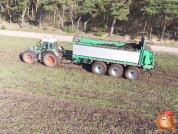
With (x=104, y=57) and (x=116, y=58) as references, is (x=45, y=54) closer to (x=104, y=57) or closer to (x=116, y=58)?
(x=104, y=57)

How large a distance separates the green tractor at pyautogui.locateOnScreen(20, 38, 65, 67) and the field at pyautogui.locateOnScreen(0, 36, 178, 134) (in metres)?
0.50

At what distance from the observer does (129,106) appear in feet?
34.8

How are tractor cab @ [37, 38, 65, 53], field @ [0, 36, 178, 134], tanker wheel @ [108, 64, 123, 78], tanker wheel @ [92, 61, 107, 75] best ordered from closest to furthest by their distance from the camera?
1. field @ [0, 36, 178, 134]
2. tanker wheel @ [108, 64, 123, 78]
3. tanker wheel @ [92, 61, 107, 75]
4. tractor cab @ [37, 38, 65, 53]

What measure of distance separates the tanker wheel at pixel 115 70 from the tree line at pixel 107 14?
12.4 m

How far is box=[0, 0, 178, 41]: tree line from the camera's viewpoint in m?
24.3

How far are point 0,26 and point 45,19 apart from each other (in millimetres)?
7806

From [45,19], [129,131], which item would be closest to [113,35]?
[45,19]

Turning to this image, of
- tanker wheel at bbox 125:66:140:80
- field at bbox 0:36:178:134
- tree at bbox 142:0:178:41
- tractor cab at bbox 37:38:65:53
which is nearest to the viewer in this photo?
field at bbox 0:36:178:134

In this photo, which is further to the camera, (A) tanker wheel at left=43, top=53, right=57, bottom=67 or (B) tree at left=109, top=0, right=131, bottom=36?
(B) tree at left=109, top=0, right=131, bottom=36

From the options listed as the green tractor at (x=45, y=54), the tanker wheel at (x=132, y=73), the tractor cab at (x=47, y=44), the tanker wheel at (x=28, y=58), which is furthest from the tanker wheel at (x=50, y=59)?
the tanker wheel at (x=132, y=73)

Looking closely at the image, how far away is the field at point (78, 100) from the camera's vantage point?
29.5 feet

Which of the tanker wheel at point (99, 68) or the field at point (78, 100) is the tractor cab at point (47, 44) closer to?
the field at point (78, 100)

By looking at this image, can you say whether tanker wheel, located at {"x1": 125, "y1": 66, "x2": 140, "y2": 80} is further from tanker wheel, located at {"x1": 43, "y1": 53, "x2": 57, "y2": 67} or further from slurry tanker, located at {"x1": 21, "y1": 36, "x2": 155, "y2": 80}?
tanker wheel, located at {"x1": 43, "y1": 53, "x2": 57, "y2": 67}

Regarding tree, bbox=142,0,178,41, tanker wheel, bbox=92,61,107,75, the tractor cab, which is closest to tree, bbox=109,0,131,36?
tree, bbox=142,0,178,41
